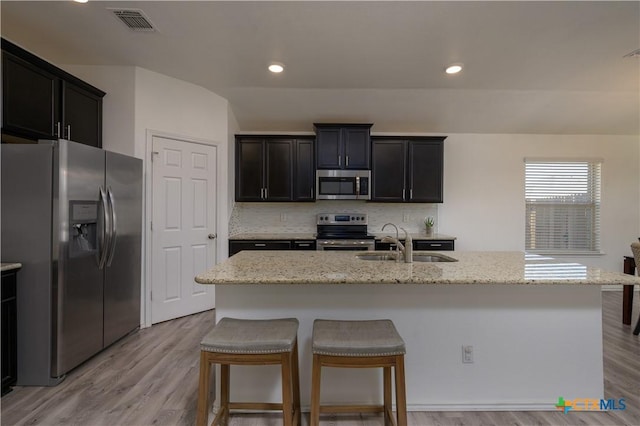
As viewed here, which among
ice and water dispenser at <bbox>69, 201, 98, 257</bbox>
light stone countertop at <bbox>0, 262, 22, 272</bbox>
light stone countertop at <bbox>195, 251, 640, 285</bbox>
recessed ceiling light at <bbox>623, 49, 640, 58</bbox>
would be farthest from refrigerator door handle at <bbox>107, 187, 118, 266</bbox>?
recessed ceiling light at <bbox>623, 49, 640, 58</bbox>

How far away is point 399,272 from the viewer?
5.63ft

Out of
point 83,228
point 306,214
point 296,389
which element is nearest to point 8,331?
point 83,228

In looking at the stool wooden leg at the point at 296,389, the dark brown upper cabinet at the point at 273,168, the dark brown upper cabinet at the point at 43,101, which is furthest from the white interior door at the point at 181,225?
the stool wooden leg at the point at 296,389

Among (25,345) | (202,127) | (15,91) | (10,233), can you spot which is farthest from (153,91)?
(25,345)

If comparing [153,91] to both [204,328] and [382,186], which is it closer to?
[204,328]

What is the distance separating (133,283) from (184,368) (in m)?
1.08

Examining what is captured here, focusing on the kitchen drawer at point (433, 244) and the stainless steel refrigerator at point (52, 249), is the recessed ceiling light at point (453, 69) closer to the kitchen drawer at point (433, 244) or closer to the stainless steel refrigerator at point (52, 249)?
the kitchen drawer at point (433, 244)

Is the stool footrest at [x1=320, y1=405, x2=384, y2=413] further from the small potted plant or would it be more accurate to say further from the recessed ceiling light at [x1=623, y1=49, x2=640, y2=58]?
the recessed ceiling light at [x1=623, y1=49, x2=640, y2=58]

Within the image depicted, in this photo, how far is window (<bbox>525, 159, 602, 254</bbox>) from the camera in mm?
4621

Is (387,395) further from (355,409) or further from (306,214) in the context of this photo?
(306,214)

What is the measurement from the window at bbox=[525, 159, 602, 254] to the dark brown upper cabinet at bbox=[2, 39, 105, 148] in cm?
571

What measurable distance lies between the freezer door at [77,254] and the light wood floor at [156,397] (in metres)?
0.20

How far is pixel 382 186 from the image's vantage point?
166 inches

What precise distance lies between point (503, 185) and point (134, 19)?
4.93 meters
